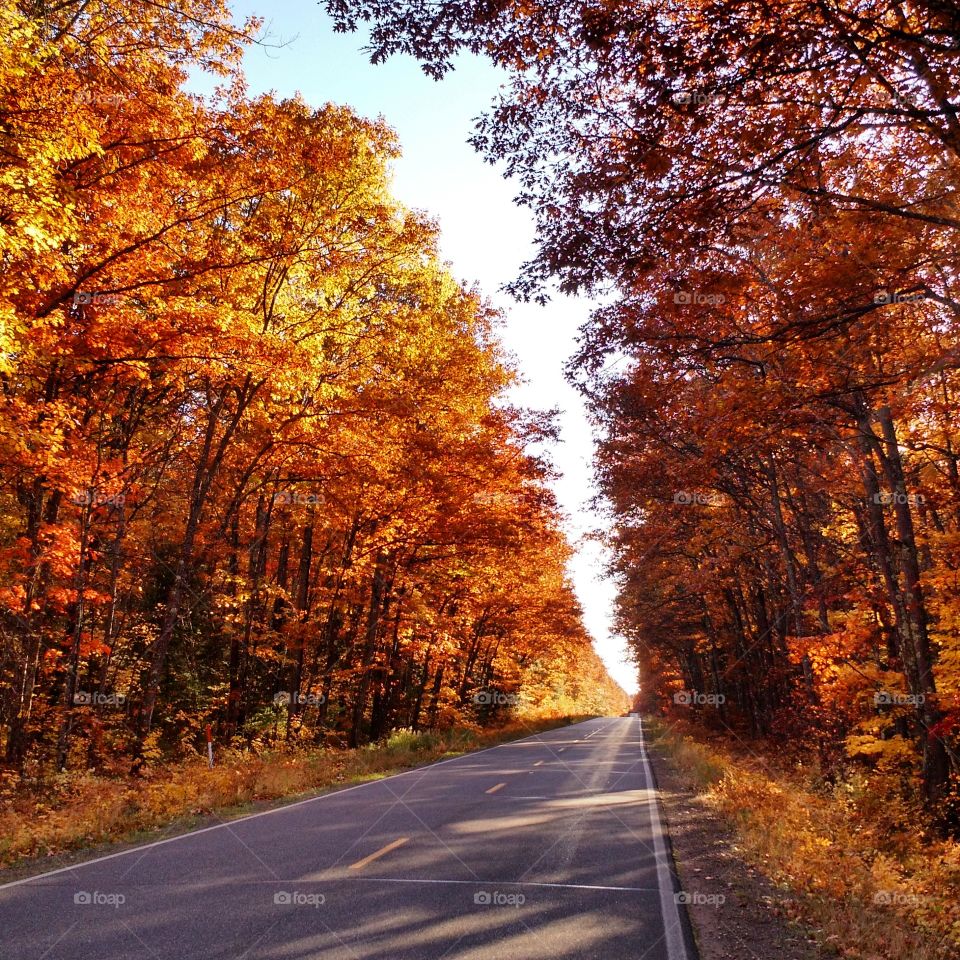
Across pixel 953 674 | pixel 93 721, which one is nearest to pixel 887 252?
pixel 953 674

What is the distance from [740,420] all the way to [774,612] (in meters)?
22.7

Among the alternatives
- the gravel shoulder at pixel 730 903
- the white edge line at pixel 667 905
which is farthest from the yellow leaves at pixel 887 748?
the white edge line at pixel 667 905

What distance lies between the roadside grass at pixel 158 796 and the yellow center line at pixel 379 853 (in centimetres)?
387

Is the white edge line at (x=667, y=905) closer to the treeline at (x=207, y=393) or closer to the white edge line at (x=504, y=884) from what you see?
the white edge line at (x=504, y=884)

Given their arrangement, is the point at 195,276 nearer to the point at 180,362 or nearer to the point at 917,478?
the point at 180,362

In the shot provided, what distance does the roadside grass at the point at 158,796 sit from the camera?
30.7 feet

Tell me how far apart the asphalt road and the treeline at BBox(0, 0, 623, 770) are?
5.85 metres

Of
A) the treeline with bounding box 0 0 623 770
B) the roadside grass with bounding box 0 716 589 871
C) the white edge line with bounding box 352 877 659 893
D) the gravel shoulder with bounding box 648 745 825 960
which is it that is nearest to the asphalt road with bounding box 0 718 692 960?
the white edge line with bounding box 352 877 659 893

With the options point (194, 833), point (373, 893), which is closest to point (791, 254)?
point (373, 893)

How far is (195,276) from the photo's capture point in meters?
12.2

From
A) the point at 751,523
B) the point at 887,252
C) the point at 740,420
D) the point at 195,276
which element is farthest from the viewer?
the point at 751,523

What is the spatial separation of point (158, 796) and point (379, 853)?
5.67 m

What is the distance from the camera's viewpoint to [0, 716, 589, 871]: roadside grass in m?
9.37

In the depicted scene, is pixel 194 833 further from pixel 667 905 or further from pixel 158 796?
pixel 667 905
